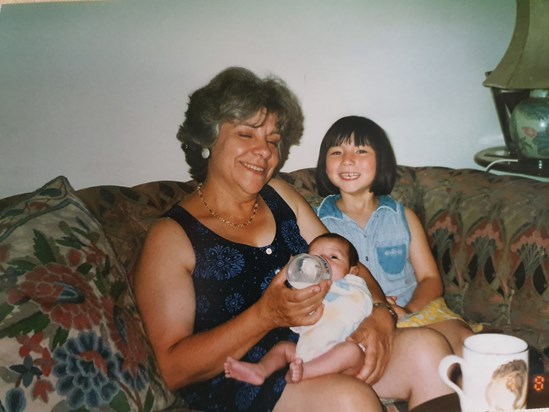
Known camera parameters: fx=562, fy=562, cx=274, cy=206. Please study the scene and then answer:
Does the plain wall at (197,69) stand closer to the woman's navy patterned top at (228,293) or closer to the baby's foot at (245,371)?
the woman's navy patterned top at (228,293)

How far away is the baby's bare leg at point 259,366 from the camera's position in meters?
0.83

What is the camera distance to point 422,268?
1.07m

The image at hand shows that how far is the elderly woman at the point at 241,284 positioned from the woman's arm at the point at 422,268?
125 mm

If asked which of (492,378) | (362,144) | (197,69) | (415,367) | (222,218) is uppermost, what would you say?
(197,69)

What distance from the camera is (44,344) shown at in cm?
67

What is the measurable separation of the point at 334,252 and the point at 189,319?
0.26m

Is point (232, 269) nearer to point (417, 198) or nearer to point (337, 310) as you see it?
point (337, 310)

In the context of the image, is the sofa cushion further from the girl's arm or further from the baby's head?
the girl's arm

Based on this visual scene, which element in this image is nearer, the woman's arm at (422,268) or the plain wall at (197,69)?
the plain wall at (197,69)

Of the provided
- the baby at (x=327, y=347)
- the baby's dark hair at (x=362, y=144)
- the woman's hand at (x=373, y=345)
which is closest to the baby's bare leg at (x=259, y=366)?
the baby at (x=327, y=347)

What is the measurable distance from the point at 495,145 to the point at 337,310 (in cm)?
51

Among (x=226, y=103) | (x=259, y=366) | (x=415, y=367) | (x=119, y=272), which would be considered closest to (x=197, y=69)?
(x=226, y=103)

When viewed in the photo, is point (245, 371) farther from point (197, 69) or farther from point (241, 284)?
point (197, 69)

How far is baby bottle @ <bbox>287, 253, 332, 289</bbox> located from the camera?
2.72ft
